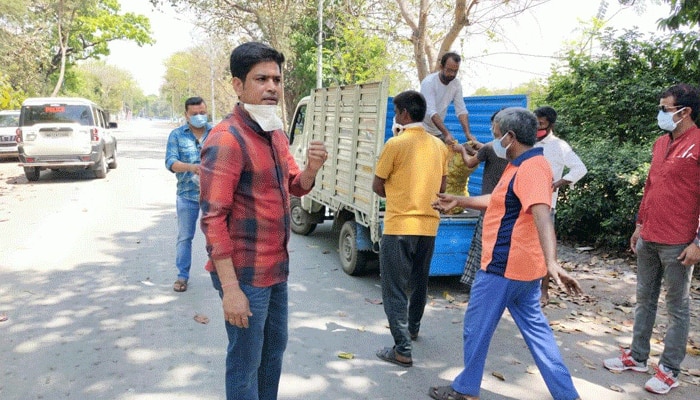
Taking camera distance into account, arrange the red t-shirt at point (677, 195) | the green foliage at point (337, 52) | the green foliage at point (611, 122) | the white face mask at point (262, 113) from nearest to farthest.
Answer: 1. the white face mask at point (262, 113)
2. the red t-shirt at point (677, 195)
3. the green foliage at point (611, 122)
4. the green foliage at point (337, 52)

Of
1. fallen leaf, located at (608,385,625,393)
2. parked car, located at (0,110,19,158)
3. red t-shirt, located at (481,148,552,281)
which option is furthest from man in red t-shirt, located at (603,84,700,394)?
parked car, located at (0,110,19,158)

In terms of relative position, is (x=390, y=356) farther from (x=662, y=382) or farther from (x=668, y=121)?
(x=668, y=121)

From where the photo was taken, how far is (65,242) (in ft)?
24.0

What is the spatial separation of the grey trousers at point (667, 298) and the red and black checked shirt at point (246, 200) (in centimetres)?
256

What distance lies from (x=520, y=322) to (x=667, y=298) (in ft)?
3.89

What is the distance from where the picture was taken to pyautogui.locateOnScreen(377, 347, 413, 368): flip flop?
3900mm

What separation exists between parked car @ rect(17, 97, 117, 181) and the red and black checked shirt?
39.4 ft

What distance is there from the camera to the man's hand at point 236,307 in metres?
2.22

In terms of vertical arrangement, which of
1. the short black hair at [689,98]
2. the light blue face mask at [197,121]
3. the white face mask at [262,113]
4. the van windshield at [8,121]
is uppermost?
the short black hair at [689,98]

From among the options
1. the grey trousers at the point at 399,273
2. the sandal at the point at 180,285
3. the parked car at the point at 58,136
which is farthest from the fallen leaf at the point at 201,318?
the parked car at the point at 58,136

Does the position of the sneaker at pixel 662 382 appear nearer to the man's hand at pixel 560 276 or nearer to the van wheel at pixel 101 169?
the man's hand at pixel 560 276

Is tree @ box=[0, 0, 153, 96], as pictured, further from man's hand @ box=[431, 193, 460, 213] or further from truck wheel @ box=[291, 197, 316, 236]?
A: man's hand @ box=[431, 193, 460, 213]

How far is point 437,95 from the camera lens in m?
5.71

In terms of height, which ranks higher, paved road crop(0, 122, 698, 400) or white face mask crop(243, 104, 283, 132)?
white face mask crop(243, 104, 283, 132)
